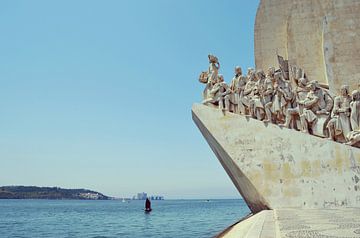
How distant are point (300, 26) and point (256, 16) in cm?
174

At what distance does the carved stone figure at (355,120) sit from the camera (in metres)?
8.48

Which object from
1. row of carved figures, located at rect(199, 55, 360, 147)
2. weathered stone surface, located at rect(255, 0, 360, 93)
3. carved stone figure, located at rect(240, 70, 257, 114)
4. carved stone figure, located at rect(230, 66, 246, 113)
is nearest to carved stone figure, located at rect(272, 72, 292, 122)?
row of carved figures, located at rect(199, 55, 360, 147)

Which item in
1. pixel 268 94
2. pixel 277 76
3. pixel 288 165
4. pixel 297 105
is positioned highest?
pixel 277 76

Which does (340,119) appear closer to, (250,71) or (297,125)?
(297,125)

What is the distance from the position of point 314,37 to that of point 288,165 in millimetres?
5052

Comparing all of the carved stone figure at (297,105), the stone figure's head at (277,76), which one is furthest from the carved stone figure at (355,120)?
the stone figure's head at (277,76)

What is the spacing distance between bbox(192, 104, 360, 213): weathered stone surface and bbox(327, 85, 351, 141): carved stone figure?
0.34 meters

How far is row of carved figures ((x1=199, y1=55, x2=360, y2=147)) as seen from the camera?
881 cm

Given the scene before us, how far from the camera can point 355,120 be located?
8.76 m

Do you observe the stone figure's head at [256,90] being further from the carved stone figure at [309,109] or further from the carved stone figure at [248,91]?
the carved stone figure at [309,109]

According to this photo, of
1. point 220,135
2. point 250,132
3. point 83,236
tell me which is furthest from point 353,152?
point 83,236

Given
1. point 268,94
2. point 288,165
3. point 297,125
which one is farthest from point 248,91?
point 288,165

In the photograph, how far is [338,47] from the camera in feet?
34.8

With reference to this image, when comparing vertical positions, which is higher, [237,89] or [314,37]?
[314,37]
